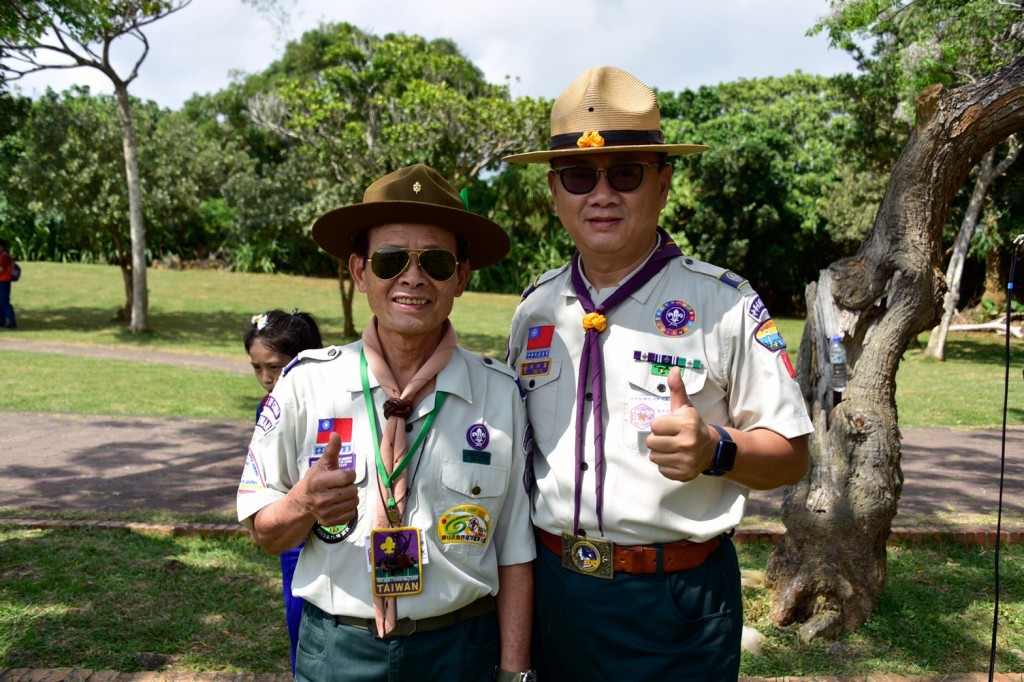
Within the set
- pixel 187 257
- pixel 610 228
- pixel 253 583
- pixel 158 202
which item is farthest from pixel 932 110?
pixel 187 257

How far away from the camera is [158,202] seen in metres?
19.5

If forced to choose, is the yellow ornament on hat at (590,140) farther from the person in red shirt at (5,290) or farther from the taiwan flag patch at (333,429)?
the person in red shirt at (5,290)

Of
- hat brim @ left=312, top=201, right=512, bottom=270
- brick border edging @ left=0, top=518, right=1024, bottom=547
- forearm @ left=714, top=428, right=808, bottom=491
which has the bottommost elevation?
brick border edging @ left=0, top=518, right=1024, bottom=547

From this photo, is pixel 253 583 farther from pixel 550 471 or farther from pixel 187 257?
pixel 187 257

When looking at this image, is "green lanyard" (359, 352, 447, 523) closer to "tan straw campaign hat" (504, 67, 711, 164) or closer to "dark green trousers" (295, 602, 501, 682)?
"dark green trousers" (295, 602, 501, 682)

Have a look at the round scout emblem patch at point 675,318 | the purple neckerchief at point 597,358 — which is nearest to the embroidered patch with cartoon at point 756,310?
the round scout emblem patch at point 675,318

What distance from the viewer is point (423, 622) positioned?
2154 millimetres

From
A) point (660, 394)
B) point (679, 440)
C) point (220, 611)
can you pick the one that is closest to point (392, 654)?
point (679, 440)

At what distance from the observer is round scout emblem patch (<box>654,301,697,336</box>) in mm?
2420

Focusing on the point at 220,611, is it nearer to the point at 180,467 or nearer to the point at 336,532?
the point at 336,532

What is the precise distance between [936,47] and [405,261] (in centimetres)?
1144

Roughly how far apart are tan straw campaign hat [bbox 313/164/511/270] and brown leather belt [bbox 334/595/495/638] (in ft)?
3.22

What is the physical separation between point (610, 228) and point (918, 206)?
2.75 m

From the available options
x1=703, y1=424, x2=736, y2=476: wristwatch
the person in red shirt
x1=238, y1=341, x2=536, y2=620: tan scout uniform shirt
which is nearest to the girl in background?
x1=238, y1=341, x2=536, y2=620: tan scout uniform shirt
